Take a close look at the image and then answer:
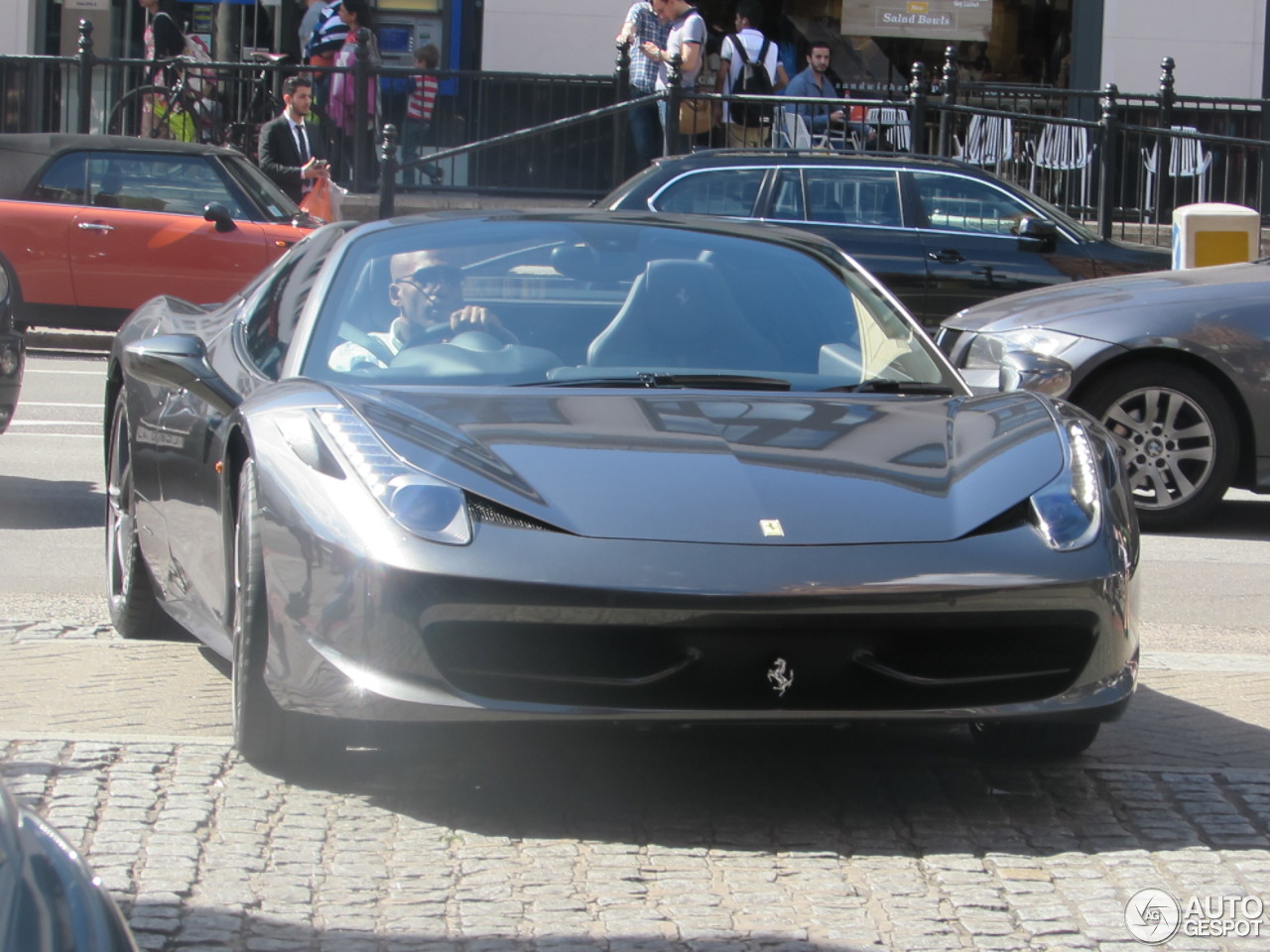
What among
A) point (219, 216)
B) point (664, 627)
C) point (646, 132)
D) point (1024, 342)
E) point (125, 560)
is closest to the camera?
point (664, 627)

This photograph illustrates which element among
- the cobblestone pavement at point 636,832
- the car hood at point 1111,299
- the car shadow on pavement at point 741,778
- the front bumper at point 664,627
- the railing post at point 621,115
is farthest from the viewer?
the railing post at point 621,115

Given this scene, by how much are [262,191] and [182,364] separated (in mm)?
10309

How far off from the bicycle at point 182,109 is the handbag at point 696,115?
14.4ft

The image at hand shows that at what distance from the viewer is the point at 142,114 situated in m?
19.2

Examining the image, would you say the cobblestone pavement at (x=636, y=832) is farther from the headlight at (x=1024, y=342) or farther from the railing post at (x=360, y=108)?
the railing post at (x=360, y=108)

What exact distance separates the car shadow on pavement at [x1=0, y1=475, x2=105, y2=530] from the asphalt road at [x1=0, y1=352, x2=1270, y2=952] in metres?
2.60

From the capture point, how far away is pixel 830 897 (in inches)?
149

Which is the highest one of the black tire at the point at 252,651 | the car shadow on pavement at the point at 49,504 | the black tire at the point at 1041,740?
the black tire at the point at 252,651

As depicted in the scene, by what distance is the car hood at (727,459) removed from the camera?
4.13m

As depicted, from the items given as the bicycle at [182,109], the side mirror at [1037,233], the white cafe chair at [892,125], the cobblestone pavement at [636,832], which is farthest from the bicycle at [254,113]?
the cobblestone pavement at [636,832]

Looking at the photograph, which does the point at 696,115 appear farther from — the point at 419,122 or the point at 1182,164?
the point at 1182,164

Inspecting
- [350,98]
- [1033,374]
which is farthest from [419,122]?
[1033,374]

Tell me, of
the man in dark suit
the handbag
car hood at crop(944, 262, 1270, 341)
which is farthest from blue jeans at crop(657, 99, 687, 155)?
car hood at crop(944, 262, 1270, 341)

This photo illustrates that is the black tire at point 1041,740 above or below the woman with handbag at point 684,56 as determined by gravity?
below
